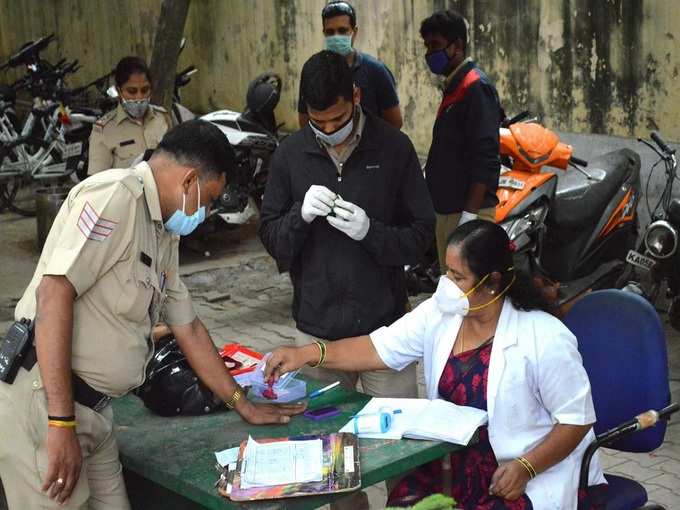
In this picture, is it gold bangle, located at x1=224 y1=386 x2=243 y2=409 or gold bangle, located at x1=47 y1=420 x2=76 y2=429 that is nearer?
gold bangle, located at x1=47 y1=420 x2=76 y2=429

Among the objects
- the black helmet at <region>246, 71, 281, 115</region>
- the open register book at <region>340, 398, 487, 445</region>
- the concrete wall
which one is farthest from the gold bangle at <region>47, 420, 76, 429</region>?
the black helmet at <region>246, 71, 281, 115</region>

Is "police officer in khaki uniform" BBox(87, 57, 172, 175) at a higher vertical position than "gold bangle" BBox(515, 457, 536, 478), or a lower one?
higher

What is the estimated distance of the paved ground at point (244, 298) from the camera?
472 cm

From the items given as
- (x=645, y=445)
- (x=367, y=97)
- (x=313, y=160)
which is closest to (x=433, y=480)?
(x=645, y=445)

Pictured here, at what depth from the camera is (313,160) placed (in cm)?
395

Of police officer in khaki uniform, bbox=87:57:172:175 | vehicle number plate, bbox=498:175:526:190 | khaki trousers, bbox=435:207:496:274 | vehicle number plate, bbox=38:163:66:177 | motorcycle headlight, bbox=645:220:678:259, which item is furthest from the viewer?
vehicle number plate, bbox=38:163:66:177

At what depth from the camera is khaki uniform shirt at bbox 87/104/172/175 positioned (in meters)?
6.75

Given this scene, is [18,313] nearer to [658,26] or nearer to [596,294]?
Answer: [596,294]

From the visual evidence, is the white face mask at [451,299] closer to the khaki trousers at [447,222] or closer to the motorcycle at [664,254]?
the khaki trousers at [447,222]

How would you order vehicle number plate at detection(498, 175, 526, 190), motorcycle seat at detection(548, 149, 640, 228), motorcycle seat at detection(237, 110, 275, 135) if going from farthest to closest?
motorcycle seat at detection(237, 110, 275, 135) → motorcycle seat at detection(548, 149, 640, 228) → vehicle number plate at detection(498, 175, 526, 190)

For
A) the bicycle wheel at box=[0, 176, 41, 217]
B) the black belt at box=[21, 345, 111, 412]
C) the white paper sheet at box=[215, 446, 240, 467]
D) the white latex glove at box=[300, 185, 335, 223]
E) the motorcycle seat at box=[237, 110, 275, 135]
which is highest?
the white latex glove at box=[300, 185, 335, 223]

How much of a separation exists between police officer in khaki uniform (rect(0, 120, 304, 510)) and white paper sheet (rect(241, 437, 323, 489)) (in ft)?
1.30

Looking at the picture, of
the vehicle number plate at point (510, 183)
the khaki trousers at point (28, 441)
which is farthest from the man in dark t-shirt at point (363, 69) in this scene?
the khaki trousers at point (28, 441)

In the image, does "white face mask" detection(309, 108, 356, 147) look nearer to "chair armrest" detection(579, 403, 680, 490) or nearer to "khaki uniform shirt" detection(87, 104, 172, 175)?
"chair armrest" detection(579, 403, 680, 490)
